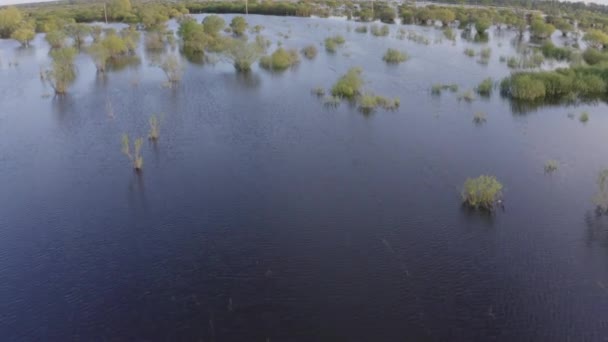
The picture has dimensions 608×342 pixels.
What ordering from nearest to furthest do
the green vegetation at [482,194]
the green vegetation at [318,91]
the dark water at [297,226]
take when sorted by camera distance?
the dark water at [297,226], the green vegetation at [482,194], the green vegetation at [318,91]

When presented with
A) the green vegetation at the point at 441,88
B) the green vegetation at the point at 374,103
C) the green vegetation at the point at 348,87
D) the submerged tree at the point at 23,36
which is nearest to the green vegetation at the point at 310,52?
the green vegetation at the point at 348,87

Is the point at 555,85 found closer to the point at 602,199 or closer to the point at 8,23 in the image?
the point at 602,199

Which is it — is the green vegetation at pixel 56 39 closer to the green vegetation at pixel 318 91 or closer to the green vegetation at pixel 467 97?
the green vegetation at pixel 318 91

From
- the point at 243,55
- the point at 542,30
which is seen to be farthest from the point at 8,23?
the point at 542,30

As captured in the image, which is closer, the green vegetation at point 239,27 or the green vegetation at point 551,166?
the green vegetation at point 551,166

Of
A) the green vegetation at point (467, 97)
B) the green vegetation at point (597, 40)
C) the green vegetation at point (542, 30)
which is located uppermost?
the green vegetation at point (542, 30)

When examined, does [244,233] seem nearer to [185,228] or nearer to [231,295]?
[185,228]

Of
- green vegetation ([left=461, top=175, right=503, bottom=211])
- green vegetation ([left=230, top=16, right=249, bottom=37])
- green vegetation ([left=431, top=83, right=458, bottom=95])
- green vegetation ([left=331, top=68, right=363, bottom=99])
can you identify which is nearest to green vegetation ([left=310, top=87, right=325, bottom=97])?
green vegetation ([left=331, top=68, right=363, bottom=99])

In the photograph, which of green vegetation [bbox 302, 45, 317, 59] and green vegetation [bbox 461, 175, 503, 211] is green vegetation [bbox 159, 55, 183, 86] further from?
green vegetation [bbox 461, 175, 503, 211]
